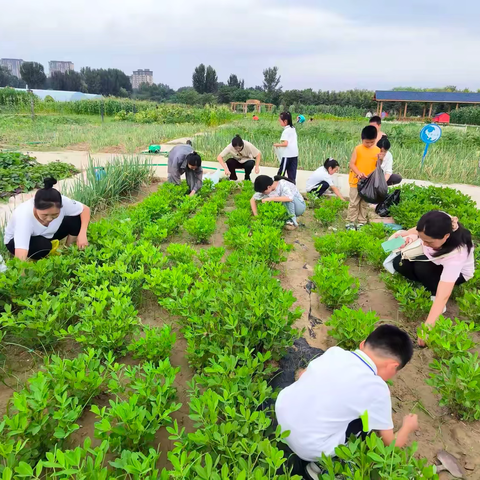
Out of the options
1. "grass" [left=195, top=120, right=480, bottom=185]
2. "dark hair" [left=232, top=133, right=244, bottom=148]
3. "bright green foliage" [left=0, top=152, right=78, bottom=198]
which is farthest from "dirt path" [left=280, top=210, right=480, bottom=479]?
"bright green foliage" [left=0, top=152, right=78, bottom=198]

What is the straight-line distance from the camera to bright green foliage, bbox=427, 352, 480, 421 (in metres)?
2.14

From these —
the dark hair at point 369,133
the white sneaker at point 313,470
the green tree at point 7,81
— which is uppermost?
the green tree at point 7,81

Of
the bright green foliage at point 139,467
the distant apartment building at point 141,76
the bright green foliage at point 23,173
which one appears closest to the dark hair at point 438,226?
the bright green foliage at point 139,467

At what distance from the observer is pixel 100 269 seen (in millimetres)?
3273

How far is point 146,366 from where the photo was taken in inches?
81.9

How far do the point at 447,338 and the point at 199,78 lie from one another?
76.6m

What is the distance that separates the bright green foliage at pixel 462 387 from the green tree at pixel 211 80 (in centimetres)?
7497

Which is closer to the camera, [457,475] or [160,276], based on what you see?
[457,475]

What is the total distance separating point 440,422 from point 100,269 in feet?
9.50

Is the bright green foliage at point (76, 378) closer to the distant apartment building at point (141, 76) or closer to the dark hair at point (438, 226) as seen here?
the dark hair at point (438, 226)

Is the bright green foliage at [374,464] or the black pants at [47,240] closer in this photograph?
the bright green foliage at [374,464]

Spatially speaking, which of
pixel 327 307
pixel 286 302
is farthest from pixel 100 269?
pixel 327 307

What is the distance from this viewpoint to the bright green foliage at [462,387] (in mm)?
2141

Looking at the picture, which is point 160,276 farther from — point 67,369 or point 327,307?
point 327,307
